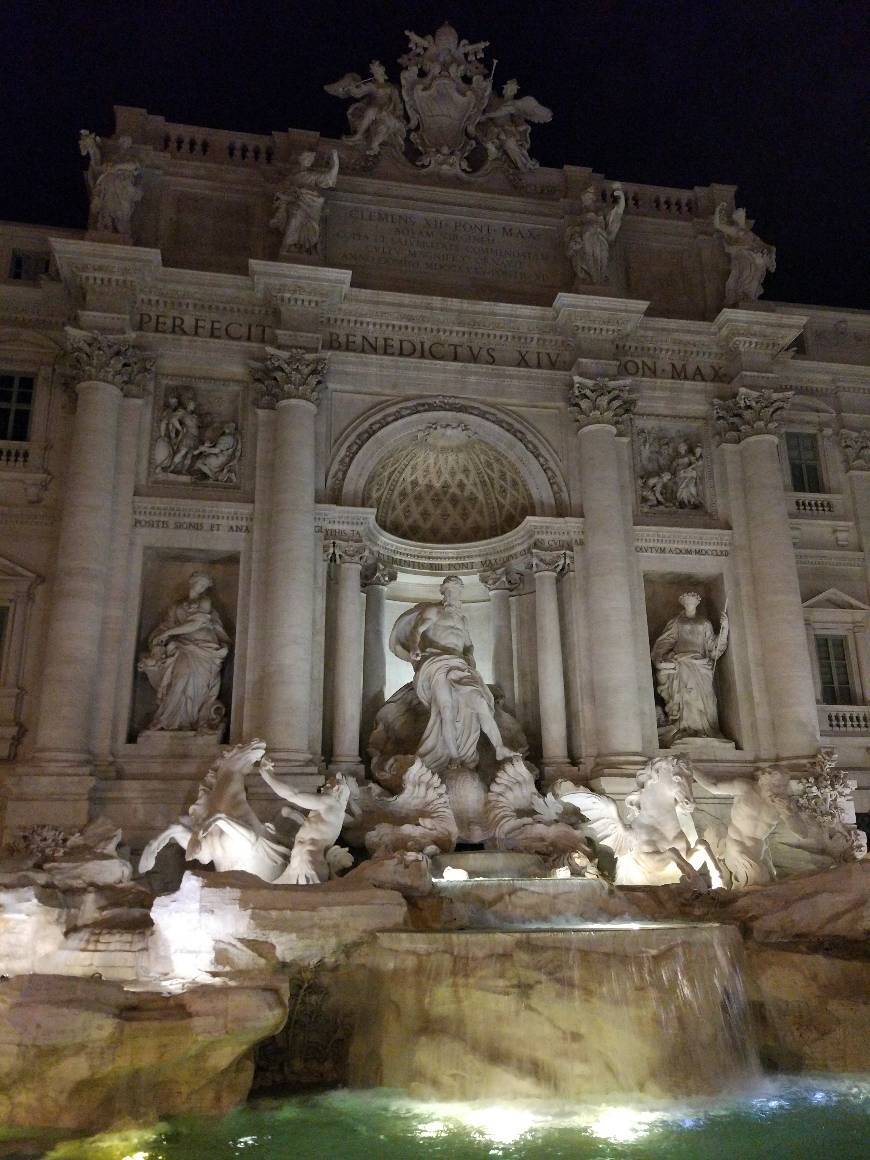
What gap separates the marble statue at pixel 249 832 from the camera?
12.5m

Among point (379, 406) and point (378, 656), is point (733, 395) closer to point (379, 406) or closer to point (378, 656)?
point (379, 406)

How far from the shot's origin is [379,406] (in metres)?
18.4

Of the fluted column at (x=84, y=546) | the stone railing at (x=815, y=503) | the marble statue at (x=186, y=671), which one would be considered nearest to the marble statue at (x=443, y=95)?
the fluted column at (x=84, y=546)

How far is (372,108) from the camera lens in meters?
19.6

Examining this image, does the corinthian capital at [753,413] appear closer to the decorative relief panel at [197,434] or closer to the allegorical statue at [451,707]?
the allegorical statue at [451,707]

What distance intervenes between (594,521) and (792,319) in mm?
6106

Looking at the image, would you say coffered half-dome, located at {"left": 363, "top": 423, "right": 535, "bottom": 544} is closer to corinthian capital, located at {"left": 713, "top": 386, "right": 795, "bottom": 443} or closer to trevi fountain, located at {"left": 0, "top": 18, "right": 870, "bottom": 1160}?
trevi fountain, located at {"left": 0, "top": 18, "right": 870, "bottom": 1160}

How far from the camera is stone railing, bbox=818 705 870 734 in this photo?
18.5 meters

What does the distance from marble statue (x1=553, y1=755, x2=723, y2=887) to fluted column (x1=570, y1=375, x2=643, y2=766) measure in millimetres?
2612

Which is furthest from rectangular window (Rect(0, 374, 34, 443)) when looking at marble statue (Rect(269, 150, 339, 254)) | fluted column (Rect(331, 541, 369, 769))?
fluted column (Rect(331, 541, 369, 769))

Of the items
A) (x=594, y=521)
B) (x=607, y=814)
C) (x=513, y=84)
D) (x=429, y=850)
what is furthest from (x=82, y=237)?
(x=607, y=814)

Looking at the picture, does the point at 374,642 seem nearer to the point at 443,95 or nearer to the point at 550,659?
the point at 550,659

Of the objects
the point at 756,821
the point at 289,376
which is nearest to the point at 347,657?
the point at 289,376

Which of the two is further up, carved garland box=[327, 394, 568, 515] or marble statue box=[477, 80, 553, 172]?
marble statue box=[477, 80, 553, 172]
